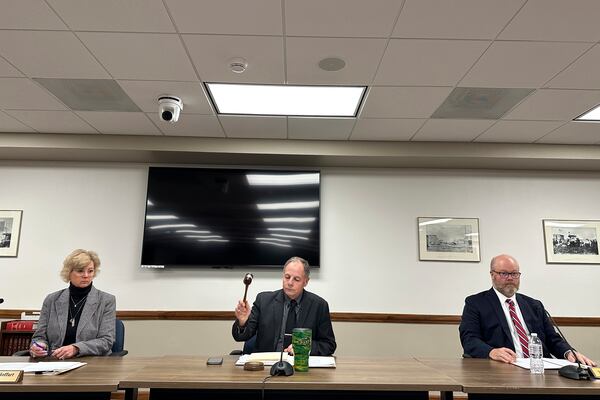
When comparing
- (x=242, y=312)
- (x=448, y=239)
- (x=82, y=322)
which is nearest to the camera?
(x=242, y=312)

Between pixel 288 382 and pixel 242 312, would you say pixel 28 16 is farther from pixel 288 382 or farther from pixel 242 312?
pixel 288 382

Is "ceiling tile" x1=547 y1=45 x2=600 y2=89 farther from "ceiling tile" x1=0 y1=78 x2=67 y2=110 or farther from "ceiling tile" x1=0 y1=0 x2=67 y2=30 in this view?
"ceiling tile" x1=0 y1=78 x2=67 y2=110

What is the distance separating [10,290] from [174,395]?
130 inches

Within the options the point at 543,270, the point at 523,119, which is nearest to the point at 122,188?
the point at 523,119

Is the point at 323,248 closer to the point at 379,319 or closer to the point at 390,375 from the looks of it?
the point at 379,319

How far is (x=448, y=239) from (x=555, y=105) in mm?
1644

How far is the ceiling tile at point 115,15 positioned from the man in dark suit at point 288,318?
5.23 feet

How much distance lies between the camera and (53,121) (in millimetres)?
3750

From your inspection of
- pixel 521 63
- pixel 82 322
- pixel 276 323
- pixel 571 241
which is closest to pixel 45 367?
pixel 82 322

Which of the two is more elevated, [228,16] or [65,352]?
[228,16]

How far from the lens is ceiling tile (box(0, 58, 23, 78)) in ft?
9.14

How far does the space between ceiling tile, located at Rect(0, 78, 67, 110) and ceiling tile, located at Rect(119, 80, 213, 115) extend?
0.66 m

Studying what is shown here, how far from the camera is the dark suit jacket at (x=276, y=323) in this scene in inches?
102

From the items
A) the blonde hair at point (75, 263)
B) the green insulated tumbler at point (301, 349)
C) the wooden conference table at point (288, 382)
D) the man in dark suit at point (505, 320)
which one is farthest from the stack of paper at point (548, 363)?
the blonde hair at point (75, 263)
